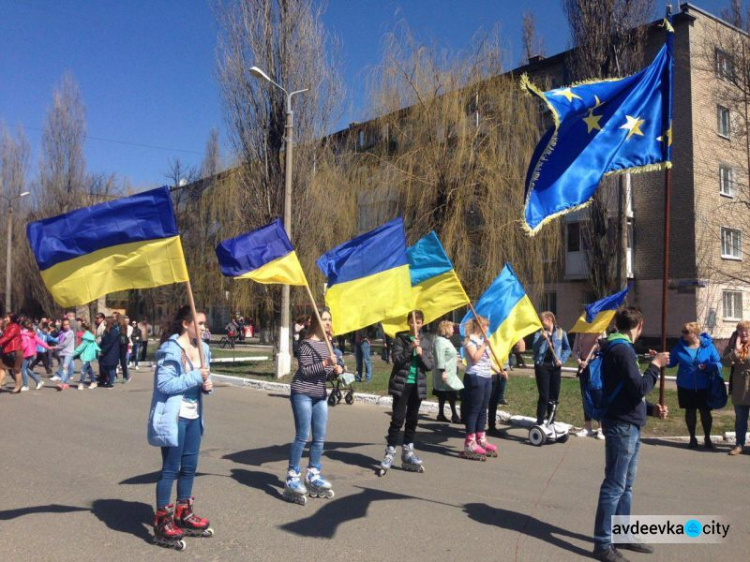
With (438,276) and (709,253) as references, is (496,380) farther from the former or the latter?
(709,253)

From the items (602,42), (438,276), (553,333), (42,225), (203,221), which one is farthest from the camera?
(203,221)

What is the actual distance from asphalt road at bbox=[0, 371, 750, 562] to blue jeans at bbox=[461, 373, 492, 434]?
0.47 meters

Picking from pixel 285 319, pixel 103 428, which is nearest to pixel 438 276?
pixel 103 428

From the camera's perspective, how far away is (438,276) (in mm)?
8008

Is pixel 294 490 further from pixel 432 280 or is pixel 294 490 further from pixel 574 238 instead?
pixel 574 238

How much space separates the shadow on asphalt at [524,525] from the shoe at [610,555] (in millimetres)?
124

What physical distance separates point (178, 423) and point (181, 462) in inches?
14.4

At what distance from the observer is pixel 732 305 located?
92.1 feet

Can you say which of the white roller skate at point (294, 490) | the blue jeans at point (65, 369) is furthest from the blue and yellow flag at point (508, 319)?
the blue jeans at point (65, 369)

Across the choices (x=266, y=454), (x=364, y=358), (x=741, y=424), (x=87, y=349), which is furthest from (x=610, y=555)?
(x=87, y=349)

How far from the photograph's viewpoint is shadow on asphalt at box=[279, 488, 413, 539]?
530 cm

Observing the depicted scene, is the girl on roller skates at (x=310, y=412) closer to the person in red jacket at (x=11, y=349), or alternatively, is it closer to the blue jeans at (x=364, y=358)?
the blue jeans at (x=364, y=358)

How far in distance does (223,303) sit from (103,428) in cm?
2654

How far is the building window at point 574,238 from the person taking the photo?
29984 mm
